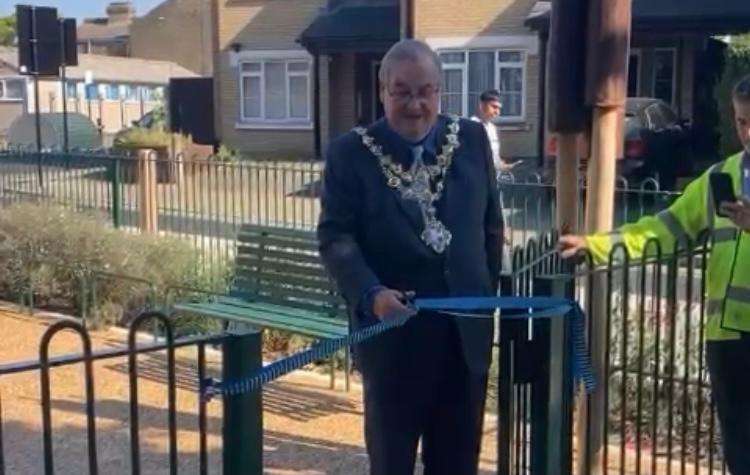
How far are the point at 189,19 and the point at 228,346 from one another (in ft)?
180

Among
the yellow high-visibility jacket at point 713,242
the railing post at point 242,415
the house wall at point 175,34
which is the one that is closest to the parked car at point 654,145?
the yellow high-visibility jacket at point 713,242

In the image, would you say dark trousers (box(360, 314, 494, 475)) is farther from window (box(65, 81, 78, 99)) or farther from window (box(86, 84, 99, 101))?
window (box(86, 84, 99, 101))

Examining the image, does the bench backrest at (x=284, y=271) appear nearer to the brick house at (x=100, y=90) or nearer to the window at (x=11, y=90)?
the brick house at (x=100, y=90)

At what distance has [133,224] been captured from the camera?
10641 mm

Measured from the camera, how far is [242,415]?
9.73ft

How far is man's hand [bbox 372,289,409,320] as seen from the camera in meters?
2.98

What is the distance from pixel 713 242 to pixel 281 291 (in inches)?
149

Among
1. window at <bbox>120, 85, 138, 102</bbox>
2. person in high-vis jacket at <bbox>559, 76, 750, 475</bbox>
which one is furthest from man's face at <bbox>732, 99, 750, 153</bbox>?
window at <bbox>120, 85, 138, 102</bbox>

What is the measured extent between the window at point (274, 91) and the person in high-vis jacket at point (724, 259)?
974 inches

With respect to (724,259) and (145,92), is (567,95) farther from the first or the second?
(145,92)

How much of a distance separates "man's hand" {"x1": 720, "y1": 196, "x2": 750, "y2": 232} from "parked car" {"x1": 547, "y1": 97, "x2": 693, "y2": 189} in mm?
11432

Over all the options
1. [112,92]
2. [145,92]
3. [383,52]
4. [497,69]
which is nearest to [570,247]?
[497,69]

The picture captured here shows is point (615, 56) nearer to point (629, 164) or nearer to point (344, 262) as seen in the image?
point (344, 262)

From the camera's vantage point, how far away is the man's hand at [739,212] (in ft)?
10.7
